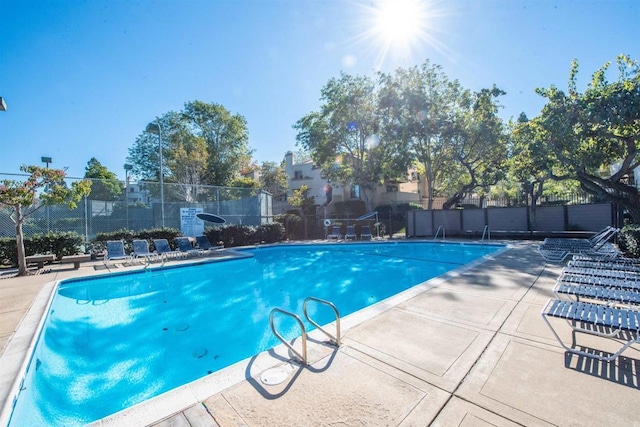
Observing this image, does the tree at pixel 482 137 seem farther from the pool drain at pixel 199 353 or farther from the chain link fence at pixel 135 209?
the pool drain at pixel 199 353

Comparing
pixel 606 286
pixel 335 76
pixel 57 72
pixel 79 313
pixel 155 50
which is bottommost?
pixel 79 313

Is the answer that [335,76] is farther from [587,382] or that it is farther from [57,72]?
[587,382]

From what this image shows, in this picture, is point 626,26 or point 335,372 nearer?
point 335,372

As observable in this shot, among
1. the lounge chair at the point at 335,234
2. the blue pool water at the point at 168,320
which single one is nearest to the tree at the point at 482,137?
the lounge chair at the point at 335,234

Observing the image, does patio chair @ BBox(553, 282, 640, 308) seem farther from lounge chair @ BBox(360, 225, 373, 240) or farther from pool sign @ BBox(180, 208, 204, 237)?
pool sign @ BBox(180, 208, 204, 237)

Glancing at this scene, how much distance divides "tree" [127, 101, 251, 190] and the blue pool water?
68.9 ft

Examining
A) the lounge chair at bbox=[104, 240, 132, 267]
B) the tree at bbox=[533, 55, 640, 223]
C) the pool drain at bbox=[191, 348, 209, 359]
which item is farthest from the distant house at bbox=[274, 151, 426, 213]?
the pool drain at bbox=[191, 348, 209, 359]

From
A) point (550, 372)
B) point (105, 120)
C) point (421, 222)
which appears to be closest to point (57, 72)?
point (105, 120)

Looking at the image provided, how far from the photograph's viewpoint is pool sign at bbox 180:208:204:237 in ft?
49.2

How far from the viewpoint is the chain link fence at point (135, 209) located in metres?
10.8

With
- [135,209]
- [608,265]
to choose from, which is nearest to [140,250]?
[135,209]

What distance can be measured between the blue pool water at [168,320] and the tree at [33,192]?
237 centimetres

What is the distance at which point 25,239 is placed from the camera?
10094mm

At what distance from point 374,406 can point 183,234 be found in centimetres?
1420
